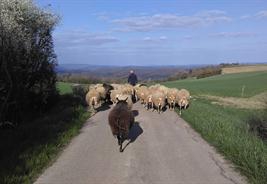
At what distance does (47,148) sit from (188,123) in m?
8.15

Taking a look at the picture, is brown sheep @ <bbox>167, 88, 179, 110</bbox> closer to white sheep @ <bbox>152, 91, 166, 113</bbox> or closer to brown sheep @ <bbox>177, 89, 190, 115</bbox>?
brown sheep @ <bbox>177, 89, 190, 115</bbox>

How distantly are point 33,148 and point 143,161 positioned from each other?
11.2 feet

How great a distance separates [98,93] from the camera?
2497cm

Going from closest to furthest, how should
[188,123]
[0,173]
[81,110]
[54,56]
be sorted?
[0,173], [188,123], [81,110], [54,56]

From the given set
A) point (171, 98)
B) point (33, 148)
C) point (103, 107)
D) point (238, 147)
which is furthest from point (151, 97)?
point (238, 147)

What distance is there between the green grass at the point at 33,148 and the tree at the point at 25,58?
17.2ft

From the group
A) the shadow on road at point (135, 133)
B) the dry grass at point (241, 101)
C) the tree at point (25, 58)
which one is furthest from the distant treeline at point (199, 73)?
the shadow on road at point (135, 133)

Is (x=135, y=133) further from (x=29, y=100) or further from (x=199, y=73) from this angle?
(x=199, y=73)

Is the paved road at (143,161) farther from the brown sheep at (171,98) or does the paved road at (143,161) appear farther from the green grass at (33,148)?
the brown sheep at (171,98)

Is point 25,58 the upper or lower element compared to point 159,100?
upper

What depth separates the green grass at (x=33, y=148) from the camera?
10359 mm

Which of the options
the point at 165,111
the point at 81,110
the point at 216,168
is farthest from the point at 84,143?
the point at 165,111

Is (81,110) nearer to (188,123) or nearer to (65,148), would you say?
(188,123)

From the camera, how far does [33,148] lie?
13164 mm
